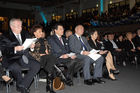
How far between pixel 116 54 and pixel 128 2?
39.1 ft

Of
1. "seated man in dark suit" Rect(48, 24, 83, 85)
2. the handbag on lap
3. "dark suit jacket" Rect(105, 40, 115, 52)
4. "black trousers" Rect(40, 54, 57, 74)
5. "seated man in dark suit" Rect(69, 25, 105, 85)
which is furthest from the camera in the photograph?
"dark suit jacket" Rect(105, 40, 115, 52)

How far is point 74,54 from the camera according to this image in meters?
3.83

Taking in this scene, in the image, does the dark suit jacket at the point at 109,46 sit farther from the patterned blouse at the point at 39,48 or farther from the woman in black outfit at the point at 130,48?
the patterned blouse at the point at 39,48

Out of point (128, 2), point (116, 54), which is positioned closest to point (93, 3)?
point (128, 2)

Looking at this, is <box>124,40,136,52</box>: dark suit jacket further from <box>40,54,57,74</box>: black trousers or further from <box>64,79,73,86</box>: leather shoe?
<box>40,54,57,74</box>: black trousers

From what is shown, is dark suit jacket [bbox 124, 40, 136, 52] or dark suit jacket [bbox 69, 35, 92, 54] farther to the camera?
dark suit jacket [bbox 124, 40, 136, 52]

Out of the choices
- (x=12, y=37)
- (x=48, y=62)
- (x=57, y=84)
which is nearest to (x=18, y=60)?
(x=12, y=37)

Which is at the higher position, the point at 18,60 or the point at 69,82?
the point at 18,60

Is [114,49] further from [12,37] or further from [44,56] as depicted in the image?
[12,37]

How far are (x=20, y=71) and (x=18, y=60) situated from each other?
0.66ft

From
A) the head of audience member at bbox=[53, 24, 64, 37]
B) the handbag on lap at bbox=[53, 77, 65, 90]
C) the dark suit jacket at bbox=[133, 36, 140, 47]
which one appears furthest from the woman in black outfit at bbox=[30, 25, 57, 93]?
the dark suit jacket at bbox=[133, 36, 140, 47]

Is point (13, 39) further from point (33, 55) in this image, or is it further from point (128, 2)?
point (128, 2)

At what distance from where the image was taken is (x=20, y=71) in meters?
2.95

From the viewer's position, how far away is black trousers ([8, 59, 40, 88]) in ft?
9.55
